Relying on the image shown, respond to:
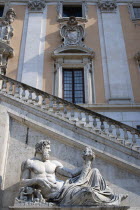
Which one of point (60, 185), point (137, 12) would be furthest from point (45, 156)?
point (137, 12)

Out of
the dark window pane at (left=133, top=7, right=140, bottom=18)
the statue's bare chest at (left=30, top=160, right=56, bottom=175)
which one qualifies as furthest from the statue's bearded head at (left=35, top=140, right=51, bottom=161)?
the dark window pane at (left=133, top=7, right=140, bottom=18)

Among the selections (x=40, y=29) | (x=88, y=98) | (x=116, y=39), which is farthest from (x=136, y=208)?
(x=40, y=29)

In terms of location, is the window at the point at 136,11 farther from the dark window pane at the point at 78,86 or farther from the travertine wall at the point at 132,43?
the dark window pane at the point at 78,86

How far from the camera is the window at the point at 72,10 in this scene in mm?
18562

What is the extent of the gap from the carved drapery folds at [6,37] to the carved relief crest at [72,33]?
305cm

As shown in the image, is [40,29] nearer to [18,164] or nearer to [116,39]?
→ [116,39]

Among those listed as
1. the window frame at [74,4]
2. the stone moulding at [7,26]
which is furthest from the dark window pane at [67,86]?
the window frame at [74,4]

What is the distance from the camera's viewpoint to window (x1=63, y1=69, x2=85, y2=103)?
1454cm

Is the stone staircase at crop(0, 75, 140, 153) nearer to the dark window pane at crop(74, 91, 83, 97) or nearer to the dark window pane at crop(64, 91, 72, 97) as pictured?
the dark window pane at crop(64, 91, 72, 97)

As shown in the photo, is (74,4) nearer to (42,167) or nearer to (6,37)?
(6,37)

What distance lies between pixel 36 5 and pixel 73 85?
663cm

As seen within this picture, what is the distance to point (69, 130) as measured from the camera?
29.4 ft

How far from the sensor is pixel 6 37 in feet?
53.3

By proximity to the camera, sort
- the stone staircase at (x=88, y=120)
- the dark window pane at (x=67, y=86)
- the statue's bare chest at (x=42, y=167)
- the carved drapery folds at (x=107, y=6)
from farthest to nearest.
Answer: the carved drapery folds at (x=107, y=6) → the dark window pane at (x=67, y=86) → the stone staircase at (x=88, y=120) → the statue's bare chest at (x=42, y=167)
